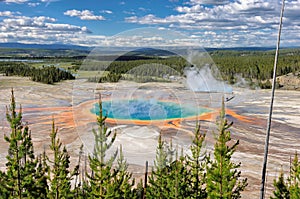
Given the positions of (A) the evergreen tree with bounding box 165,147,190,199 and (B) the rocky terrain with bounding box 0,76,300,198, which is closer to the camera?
(A) the evergreen tree with bounding box 165,147,190,199

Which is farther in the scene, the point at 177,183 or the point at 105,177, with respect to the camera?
the point at 177,183

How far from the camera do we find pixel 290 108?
4441cm

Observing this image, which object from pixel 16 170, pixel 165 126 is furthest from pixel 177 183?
pixel 165 126

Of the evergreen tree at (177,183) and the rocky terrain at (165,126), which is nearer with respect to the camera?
the evergreen tree at (177,183)

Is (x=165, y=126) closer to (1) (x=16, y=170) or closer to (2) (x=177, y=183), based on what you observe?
(2) (x=177, y=183)

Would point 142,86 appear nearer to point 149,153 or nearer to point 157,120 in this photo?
point 157,120

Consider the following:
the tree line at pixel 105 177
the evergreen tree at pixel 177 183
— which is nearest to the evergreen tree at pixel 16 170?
the tree line at pixel 105 177

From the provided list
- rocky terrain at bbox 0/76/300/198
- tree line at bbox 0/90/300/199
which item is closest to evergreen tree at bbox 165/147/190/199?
tree line at bbox 0/90/300/199

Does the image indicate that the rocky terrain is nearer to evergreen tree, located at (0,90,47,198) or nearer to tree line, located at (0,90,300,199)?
tree line, located at (0,90,300,199)

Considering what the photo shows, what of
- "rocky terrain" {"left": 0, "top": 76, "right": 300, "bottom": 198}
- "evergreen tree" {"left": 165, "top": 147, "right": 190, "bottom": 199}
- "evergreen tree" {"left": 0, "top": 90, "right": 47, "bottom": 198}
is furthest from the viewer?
"rocky terrain" {"left": 0, "top": 76, "right": 300, "bottom": 198}

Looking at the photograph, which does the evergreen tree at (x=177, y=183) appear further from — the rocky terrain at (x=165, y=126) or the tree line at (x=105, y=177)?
the rocky terrain at (x=165, y=126)

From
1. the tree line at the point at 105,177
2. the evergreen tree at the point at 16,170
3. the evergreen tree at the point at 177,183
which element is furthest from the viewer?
the evergreen tree at the point at 177,183

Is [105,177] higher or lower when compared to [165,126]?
higher

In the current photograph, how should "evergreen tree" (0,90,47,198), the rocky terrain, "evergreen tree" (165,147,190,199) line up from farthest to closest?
the rocky terrain, "evergreen tree" (165,147,190,199), "evergreen tree" (0,90,47,198)
